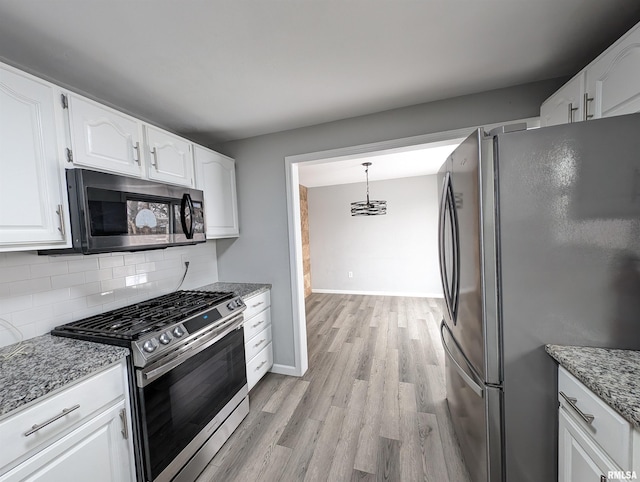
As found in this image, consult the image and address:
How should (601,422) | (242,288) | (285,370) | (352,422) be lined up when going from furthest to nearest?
(285,370) < (242,288) < (352,422) < (601,422)

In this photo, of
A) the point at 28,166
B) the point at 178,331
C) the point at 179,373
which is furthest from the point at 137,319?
the point at 28,166

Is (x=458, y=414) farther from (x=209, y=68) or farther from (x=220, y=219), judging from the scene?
(x=209, y=68)

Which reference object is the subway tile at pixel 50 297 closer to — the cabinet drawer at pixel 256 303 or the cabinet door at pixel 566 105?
the cabinet drawer at pixel 256 303

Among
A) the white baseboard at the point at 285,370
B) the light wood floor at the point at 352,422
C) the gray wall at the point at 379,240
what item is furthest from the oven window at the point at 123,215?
the gray wall at the point at 379,240

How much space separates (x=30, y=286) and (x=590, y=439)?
103 inches

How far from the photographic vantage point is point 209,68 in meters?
1.47

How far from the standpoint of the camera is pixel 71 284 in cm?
155

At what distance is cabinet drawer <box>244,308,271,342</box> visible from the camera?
7.07 feet

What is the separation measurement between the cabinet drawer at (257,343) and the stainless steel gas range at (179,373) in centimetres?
18

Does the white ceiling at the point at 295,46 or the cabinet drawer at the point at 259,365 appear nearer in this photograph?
the white ceiling at the point at 295,46

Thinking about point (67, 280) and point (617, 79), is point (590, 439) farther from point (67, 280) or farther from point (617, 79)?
point (67, 280)

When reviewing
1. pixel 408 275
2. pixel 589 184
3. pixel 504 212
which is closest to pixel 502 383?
pixel 504 212

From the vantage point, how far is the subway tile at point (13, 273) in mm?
1294

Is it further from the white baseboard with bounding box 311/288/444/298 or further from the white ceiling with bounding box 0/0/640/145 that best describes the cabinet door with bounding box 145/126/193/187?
the white baseboard with bounding box 311/288/444/298
